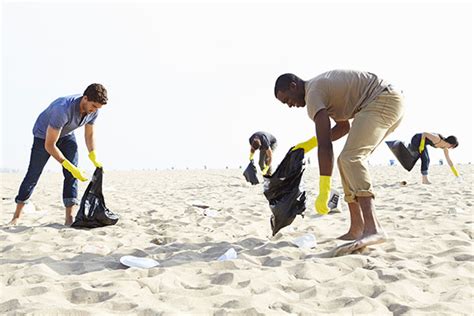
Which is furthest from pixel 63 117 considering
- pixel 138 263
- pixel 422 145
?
pixel 422 145

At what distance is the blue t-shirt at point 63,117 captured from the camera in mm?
3748

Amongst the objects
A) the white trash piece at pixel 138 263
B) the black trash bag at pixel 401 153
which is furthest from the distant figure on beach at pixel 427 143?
the white trash piece at pixel 138 263

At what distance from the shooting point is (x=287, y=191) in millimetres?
3303

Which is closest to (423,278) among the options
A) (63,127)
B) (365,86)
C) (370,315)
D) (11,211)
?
(370,315)

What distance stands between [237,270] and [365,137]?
4.29 ft

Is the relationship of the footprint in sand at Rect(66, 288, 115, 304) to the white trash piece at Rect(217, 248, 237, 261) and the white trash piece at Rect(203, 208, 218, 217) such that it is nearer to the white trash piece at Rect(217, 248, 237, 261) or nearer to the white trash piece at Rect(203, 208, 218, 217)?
the white trash piece at Rect(217, 248, 237, 261)

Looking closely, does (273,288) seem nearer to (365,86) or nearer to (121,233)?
(365,86)

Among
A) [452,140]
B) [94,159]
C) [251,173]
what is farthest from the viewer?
[251,173]

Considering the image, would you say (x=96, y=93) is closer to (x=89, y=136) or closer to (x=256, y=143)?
(x=89, y=136)

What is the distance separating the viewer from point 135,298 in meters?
2.09

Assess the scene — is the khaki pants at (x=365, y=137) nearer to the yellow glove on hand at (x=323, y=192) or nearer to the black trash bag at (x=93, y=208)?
the yellow glove on hand at (x=323, y=192)

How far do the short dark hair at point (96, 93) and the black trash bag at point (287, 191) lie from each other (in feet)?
5.36

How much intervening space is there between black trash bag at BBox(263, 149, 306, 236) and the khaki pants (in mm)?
377

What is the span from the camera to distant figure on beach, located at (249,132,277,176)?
8.35 m
